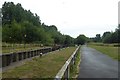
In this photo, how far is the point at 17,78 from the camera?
12.6 m

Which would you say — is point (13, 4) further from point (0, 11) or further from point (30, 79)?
point (30, 79)

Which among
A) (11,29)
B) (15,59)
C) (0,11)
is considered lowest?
(15,59)

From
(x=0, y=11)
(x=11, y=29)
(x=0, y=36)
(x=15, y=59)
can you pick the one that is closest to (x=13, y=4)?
(x=0, y=11)

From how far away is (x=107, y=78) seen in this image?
44.6ft

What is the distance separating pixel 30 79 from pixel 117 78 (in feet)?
13.9

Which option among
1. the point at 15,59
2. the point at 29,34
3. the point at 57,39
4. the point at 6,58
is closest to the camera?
the point at 6,58

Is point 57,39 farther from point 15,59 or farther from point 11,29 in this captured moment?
point 15,59

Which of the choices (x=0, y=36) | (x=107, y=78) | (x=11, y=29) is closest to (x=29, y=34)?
(x=11, y=29)

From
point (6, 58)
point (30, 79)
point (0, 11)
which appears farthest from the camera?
point (0, 11)

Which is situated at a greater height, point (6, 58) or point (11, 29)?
point (11, 29)

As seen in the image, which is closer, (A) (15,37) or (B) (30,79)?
(B) (30,79)

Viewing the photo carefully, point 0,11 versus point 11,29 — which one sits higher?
point 0,11

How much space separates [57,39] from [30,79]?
143 metres

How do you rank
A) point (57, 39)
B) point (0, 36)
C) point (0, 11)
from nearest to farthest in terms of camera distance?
point (0, 36), point (0, 11), point (57, 39)
